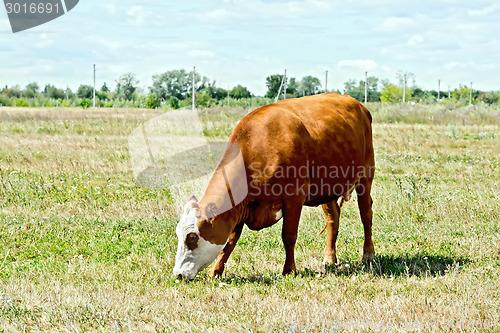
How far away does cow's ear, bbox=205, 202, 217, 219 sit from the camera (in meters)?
6.03

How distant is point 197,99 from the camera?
76.5 metres

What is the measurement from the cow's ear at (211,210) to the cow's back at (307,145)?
553mm

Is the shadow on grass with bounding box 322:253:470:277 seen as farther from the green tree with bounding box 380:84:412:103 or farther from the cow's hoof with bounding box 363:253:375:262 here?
the green tree with bounding box 380:84:412:103

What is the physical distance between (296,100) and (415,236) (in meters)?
3.00

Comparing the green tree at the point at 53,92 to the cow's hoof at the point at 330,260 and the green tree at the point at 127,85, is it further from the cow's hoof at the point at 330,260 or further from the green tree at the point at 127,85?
the cow's hoof at the point at 330,260

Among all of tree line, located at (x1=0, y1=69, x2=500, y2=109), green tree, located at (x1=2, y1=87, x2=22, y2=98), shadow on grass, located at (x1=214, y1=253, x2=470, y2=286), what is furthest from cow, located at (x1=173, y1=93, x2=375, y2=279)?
green tree, located at (x1=2, y1=87, x2=22, y2=98)

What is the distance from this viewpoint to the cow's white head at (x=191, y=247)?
5910 mm

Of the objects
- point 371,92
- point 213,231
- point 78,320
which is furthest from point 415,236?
point 371,92

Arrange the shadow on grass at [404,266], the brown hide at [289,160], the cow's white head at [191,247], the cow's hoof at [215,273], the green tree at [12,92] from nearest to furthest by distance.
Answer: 1. the cow's white head at [191,247]
2. the brown hide at [289,160]
3. the cow's hoof at [215,273]
4. the shadow on grass at [404,266]
5. the green tree at [12,92]

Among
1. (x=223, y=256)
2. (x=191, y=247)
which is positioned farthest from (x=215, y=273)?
(x=191, y=247)

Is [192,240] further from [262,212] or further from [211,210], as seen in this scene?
[262,212]

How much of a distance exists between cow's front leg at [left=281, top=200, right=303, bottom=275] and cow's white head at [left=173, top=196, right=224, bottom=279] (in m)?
0.89

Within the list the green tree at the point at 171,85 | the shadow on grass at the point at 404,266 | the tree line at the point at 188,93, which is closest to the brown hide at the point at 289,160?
the shadow on grass at the point at 404,266

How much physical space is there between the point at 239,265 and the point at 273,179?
1.45 metres
